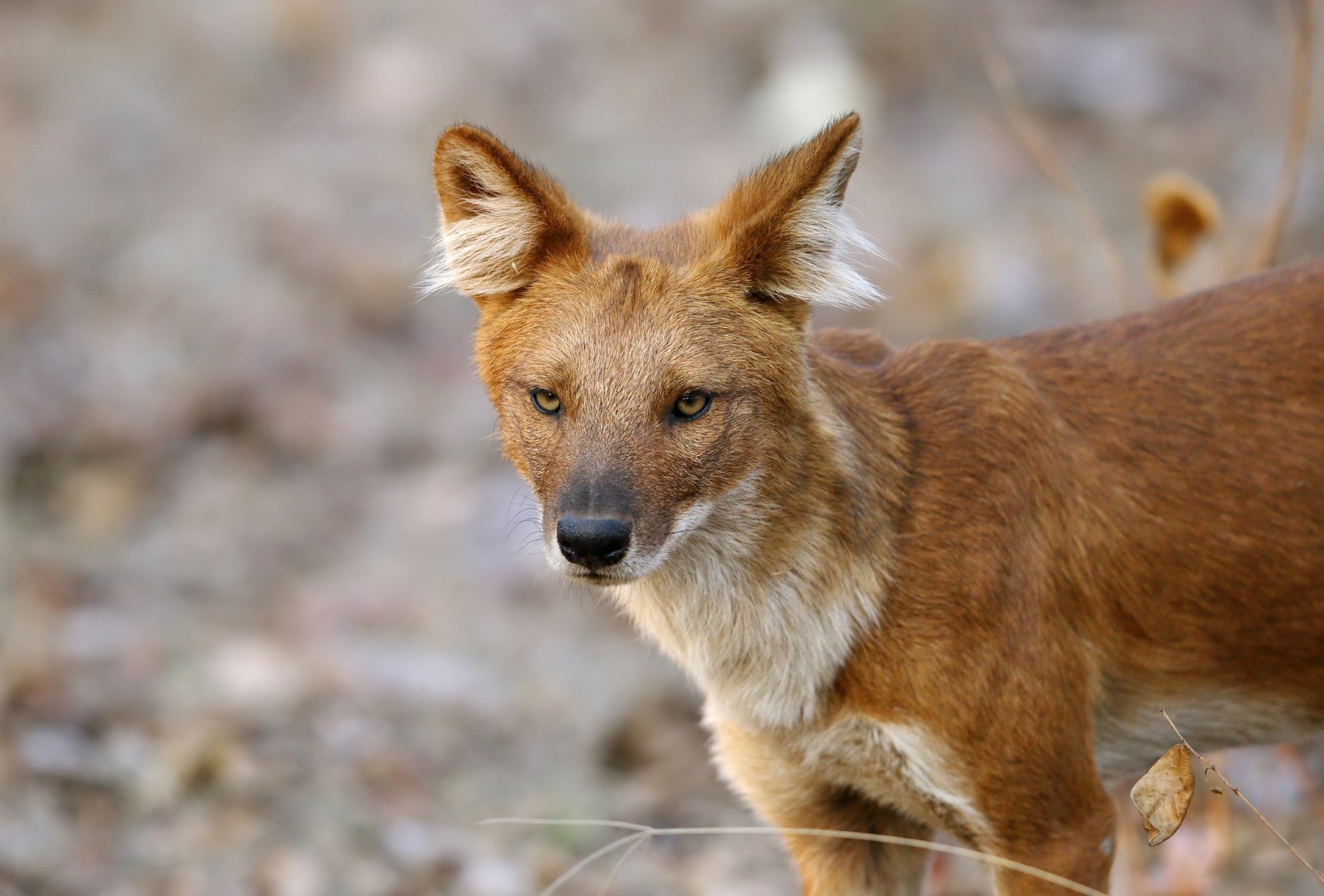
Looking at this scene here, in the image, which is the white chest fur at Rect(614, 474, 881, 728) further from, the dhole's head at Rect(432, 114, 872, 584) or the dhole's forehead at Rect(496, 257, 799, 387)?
the dhole's forehead at Rect(496, 257, 799, 387)

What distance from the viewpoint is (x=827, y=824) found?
16.7 ft

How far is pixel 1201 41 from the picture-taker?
1520 centimetres

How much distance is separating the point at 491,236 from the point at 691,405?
86cm

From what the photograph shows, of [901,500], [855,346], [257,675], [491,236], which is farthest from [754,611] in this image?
[257,675]

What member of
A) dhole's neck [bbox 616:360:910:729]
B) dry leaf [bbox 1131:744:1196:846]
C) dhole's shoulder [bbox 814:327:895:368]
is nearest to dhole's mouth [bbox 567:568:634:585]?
dhole's neck [bbox 616:360:910:729]

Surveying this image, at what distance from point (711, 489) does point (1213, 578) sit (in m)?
1.71

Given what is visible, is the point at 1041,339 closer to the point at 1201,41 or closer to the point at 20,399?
the point at 20,399

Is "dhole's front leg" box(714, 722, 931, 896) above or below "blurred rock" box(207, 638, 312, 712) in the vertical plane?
above

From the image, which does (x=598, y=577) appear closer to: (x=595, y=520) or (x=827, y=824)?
(x=595, y=520)

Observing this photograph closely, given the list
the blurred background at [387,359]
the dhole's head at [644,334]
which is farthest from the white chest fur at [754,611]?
the blurred background at [387,359]

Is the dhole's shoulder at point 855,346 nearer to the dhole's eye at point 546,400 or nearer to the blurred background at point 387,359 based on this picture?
the dhole's eye at point 546,400

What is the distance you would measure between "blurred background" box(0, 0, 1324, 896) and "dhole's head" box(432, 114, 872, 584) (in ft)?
2.76

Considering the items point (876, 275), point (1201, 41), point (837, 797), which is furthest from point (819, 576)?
point (1201, 41)

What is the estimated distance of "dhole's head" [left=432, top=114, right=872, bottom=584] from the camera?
4.33 metres
